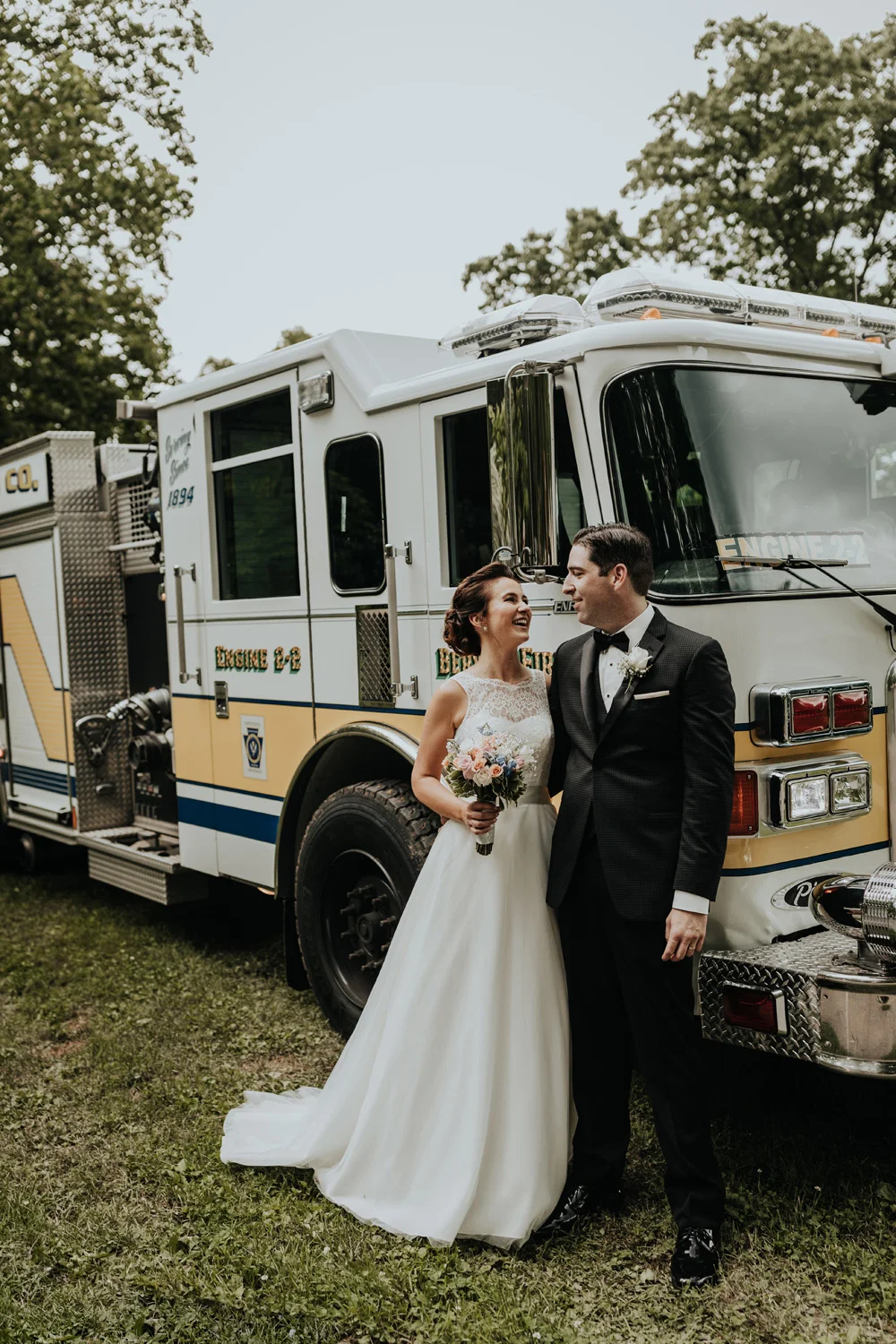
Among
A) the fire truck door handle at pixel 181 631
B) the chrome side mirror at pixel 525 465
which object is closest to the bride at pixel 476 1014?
the chrome side mirror at pixel 525 465

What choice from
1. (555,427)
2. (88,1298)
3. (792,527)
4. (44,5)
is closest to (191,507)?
(555,427)

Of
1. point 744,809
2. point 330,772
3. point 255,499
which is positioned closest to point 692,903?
point 744,809

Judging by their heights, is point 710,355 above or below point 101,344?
below

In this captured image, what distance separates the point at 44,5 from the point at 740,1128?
18009 millimetres

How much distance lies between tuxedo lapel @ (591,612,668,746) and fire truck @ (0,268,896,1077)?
7 centimetres

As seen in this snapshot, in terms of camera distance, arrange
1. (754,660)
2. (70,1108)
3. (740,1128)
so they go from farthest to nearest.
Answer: (70,1108) → (740,1128) → (754,660)

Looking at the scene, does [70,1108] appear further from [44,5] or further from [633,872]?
[44,5]

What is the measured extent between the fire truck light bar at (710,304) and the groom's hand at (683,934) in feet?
6.31

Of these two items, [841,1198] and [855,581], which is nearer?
[841,1198]

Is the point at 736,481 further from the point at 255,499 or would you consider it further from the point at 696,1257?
the point at 255,499

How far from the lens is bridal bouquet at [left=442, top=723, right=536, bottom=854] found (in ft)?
11.6

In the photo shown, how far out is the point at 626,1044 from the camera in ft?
12.3

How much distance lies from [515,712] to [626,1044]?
40.8 inches

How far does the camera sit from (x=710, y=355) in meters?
3.94
